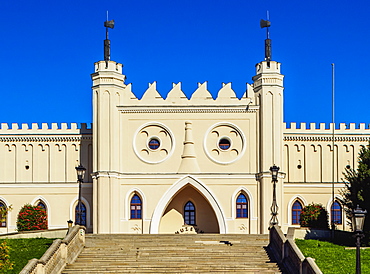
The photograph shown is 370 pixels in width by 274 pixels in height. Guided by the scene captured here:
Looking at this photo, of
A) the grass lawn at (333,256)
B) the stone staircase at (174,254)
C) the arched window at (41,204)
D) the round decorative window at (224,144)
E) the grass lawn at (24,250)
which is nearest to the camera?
the stone staircase at (174,254)

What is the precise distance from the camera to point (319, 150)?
47.2m

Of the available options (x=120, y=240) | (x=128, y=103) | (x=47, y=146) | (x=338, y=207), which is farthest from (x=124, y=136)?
(x=338, y=207)

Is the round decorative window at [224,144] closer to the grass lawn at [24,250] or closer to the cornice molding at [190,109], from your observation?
the cornice molding at [190,109]

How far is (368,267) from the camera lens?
28.5 meters

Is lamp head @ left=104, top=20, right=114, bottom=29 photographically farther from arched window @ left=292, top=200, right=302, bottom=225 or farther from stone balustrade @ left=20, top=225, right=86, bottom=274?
stone balustrade @ left=20, top=225, right=86, bottom=274

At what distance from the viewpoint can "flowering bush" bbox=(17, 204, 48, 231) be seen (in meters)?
43.8

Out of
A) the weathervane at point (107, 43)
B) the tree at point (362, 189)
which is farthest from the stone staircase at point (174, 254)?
the weathervane at point (107, 43)

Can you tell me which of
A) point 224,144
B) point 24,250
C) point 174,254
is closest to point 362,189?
point 174,254

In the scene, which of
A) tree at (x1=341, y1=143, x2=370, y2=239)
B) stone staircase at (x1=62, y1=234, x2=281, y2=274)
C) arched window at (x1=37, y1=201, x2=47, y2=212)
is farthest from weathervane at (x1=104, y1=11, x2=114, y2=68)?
tree at (x1=341, y1=143, x2=370, y2=239)

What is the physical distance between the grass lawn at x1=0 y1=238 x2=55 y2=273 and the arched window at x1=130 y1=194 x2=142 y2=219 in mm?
8297

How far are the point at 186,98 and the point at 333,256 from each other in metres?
16.6

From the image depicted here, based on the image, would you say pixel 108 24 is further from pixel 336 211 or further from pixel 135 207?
pixel 336 211

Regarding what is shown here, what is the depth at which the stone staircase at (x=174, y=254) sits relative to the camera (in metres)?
28.0

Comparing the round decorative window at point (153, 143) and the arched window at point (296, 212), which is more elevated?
the round decorative window at point (153, 143)
